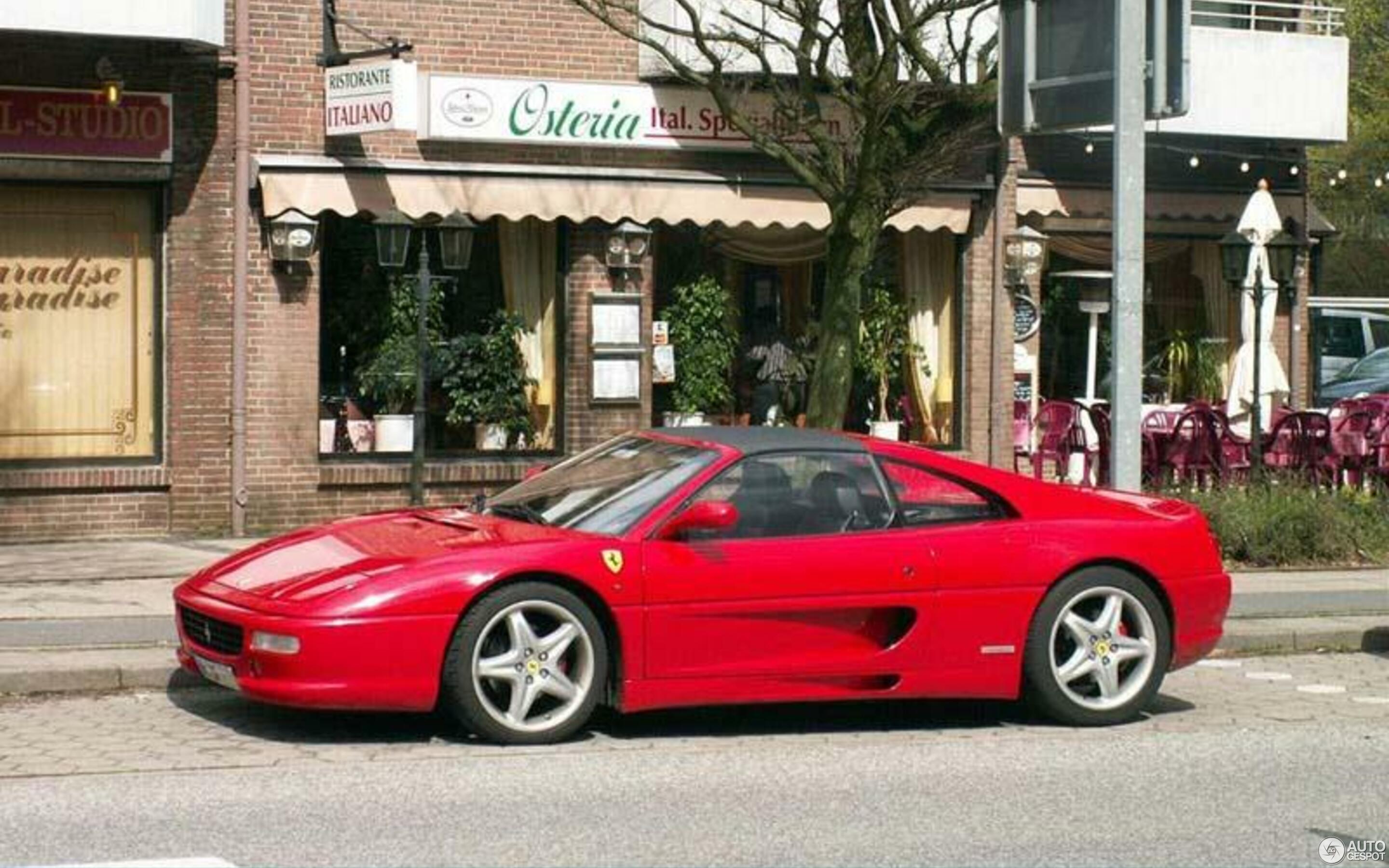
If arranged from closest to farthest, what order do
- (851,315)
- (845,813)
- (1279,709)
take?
(845,813) → (1279,709) → (851,315)

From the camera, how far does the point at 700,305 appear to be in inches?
809

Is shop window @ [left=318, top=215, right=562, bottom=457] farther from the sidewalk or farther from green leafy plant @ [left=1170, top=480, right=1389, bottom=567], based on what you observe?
green leafy plant @ [left=1170, top=480, right=1389, bottom=567]

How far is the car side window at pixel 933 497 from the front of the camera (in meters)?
10.1

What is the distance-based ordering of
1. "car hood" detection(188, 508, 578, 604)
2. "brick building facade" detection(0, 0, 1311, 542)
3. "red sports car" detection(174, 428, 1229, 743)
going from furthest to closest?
"brick building facade" detection(0, 0, 1311, 542)
"car hood" detection(188, 508, 578, 604)
"red sports car" detection(174, 428, 1229, 743)

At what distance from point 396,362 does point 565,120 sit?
2623 mm

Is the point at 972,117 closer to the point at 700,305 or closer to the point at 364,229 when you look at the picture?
the point at 700,305

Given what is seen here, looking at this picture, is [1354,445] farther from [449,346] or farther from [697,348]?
[449,346]

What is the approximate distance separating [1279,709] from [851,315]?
7925mm

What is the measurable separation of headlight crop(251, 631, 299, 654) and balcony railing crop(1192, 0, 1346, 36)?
53.6ft

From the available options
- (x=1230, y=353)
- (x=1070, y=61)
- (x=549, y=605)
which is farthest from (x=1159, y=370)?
(x=549, y=605)

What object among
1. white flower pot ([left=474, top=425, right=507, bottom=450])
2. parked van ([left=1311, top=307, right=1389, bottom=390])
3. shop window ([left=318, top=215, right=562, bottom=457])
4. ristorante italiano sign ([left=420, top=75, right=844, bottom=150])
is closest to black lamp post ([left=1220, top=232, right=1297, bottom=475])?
ristorante italiano sign ([left=420, top=75, right=844, bottom=150])

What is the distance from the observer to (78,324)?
18297 millimetres

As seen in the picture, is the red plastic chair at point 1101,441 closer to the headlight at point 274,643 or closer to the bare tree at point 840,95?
the bare tree at point 840,95

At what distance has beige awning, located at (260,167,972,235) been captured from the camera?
61.0 ft
